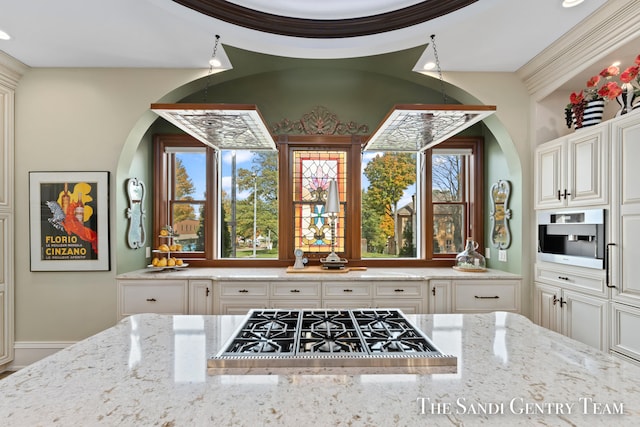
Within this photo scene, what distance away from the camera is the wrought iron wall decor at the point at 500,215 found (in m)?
3.34

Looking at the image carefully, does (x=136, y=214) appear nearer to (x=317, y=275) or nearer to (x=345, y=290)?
(x=317, y=275)

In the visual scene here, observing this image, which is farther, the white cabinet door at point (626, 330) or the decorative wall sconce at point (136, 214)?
the decorative wall sconce at point (136, 214)

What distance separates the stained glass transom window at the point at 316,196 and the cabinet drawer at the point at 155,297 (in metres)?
1.33

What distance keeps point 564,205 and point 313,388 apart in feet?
8.75

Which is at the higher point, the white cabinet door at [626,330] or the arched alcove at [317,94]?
the arched alcove at [317,94]

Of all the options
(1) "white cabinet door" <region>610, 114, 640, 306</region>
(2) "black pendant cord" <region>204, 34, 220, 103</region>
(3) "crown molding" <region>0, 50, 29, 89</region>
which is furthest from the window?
(1) "white cabinet door" <region>610, 114, 640, 306</region>

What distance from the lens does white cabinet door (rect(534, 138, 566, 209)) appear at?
106 inches

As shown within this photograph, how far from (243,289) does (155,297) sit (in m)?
0.81

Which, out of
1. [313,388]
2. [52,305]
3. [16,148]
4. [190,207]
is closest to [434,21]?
[313,388]

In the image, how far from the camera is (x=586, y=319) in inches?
96.3

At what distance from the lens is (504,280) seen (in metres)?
3.11

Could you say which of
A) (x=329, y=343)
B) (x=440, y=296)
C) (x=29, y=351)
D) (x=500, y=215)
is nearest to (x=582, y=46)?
(x=500, y=215)

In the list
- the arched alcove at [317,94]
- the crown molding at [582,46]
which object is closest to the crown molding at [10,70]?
the arched alcove at [317,94]

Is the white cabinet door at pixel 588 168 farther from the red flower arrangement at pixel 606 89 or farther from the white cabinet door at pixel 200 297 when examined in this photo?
Answer: the white cabinet door at pixel 200 297
